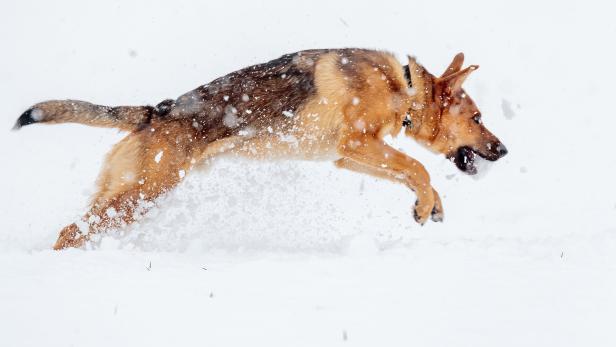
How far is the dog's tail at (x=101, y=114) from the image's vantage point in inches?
206

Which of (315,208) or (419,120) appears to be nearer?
(419,120)

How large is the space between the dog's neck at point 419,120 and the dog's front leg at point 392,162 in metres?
0.46

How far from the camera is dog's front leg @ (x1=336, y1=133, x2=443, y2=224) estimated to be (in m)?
5.26

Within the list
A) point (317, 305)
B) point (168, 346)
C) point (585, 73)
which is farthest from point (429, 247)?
point (585, 73)

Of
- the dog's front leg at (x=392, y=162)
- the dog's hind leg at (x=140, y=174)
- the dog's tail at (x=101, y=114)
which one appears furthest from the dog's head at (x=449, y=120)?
the dog's tail at (x=101, y=114)

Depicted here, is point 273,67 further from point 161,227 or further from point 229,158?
point 161,227

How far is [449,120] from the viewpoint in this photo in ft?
18.7

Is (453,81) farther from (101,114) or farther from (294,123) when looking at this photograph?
(101,114)

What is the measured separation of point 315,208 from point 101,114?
2.57 meters

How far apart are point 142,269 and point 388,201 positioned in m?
4.69

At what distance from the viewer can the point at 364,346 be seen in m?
2.97

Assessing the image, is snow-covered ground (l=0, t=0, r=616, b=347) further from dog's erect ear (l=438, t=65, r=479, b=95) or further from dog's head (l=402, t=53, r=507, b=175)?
dog's erect ear (l=438, t=65, r=479, b=95)

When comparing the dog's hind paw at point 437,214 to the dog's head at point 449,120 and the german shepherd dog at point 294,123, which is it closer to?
the german shepherd dog at point 294,123

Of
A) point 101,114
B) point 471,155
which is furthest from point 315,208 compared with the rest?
point 101,114
